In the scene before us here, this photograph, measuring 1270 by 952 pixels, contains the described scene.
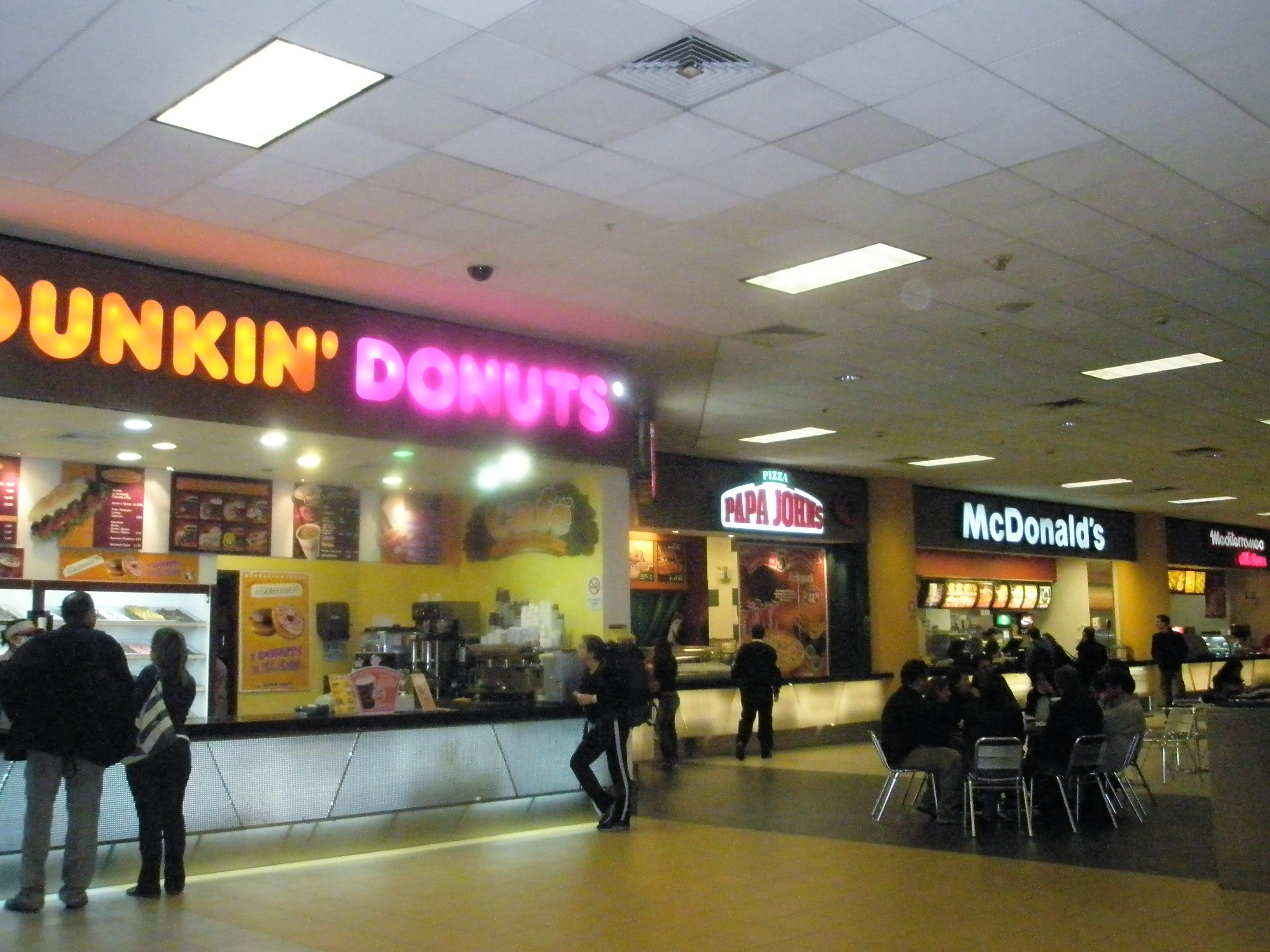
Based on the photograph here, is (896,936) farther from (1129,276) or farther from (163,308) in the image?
(163,308)

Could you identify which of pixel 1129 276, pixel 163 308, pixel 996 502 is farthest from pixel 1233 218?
pixel 996 502

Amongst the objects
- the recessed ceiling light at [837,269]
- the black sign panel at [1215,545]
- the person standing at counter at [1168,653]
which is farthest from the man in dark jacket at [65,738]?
the black sign panel at [1215,545]

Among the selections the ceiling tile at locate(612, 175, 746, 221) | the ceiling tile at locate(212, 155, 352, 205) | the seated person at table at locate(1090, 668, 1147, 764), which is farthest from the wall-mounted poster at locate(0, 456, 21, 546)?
the seated person at table at locate(1090, 668, 1147, 764)

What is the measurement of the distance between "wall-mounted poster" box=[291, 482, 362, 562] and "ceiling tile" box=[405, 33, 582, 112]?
19.3ft

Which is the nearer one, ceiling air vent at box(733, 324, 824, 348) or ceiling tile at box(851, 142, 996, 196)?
ceiling tile at box(851, 142, 996, 196)

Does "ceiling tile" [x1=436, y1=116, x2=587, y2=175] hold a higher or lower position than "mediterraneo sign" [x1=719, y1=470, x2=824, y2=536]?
higher

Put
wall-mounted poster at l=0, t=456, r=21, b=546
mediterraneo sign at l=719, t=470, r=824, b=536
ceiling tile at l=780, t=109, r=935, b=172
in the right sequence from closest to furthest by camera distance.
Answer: ceiling tile at l=780, t=109, r=935, b=172
wall-mounted poster at l=0, t=456, r=21, b=546
mediterraneo sign at l=719, t=470, r=824, b=536

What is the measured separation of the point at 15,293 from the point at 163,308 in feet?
2.55

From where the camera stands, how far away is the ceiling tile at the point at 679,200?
6.34 m

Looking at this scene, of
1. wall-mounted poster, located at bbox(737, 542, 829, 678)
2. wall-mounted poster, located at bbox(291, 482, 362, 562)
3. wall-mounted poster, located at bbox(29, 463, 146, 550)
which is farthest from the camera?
wall-mounted poster, located at bbox(737, 542, 829, 678)

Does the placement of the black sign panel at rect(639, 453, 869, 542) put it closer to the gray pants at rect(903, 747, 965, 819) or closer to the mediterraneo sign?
the mediterraneo sign

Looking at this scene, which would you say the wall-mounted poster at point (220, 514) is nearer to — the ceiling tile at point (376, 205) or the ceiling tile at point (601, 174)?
the ceiling tile at point (376, 205)

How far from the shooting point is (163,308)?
7.17 meters

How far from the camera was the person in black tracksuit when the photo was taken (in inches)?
338
